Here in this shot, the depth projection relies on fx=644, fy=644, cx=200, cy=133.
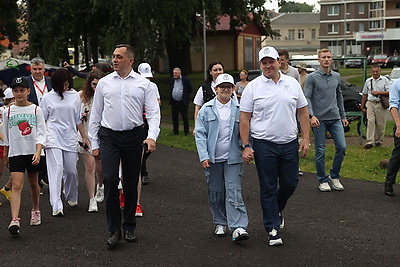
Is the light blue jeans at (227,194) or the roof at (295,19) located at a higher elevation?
the roof at (295,19)

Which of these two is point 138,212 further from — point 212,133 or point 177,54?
point 177,54

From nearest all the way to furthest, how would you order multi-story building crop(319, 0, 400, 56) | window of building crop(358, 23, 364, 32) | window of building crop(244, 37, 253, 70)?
1. window of building crop(244, 37, 253, 70)
2. multi-story building crop(319, 0, 400, 56)
3. window of building crop(358, 23, 364, 32)

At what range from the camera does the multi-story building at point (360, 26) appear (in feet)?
306

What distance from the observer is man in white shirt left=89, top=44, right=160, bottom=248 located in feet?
21.6

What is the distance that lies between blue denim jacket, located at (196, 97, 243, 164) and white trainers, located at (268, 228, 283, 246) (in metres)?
0.82

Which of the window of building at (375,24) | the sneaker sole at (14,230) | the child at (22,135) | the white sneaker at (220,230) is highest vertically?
the window of building at (375,24)

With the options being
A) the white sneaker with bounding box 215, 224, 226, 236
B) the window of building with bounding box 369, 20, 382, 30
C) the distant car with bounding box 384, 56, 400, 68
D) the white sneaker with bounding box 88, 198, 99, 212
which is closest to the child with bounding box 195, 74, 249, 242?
the white sneaker with bounding box 215, 224, 226, 236

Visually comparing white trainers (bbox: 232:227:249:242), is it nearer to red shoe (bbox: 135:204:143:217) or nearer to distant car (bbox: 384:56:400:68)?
red shoe (bbox: 135:204:143:217)

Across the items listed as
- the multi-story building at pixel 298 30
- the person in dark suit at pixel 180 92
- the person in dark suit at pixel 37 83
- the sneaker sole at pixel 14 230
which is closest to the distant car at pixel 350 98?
the person in dark suit at pixel 180 92

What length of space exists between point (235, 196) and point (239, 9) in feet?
72.3

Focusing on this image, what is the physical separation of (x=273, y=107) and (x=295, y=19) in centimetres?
12561

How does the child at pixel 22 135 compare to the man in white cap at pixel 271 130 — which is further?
the child at pixel 22 135

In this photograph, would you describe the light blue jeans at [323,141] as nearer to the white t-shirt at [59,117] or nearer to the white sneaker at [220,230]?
the white sneaker at [220,230]

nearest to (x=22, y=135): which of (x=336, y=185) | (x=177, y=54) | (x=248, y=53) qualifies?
(x=336, y=185)
